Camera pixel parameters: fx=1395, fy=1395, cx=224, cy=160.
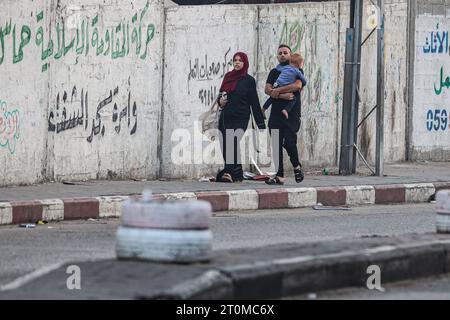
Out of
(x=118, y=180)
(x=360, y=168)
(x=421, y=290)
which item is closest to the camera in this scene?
(x=421, y=290)

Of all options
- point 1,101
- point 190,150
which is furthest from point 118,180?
point 1,101

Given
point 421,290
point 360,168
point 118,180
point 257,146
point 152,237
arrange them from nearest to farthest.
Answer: point 152,237, point 421,290, point 118,180, point 257,146, point 360,168

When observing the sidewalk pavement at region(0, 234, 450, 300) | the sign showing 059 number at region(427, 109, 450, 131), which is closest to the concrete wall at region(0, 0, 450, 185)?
the sign showing 059 number at region(427, 109, 450, 131)

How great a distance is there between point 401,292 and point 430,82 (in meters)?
13.6

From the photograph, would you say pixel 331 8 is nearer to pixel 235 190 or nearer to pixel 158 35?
pixel 158 35

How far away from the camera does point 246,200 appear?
51.9 ft

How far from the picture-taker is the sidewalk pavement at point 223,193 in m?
13.7

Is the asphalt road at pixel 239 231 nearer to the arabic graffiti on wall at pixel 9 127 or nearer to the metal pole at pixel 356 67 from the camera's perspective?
the arabic graffiti on wall at pixel 9 127

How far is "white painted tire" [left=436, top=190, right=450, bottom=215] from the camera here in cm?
967

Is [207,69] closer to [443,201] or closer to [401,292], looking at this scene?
[443,201]

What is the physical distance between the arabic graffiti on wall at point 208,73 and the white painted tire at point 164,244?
9.98 metres

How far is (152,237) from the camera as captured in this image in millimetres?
7664

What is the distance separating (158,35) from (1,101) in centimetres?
290

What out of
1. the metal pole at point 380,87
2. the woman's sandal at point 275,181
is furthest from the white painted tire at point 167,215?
the metal pole at point 380,87
